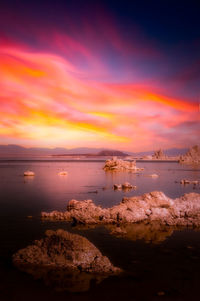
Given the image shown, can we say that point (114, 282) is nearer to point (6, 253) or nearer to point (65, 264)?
point (65, 264)

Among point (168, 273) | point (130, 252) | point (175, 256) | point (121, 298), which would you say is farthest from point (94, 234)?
point (121, 298)

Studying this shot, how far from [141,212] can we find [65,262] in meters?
10.6

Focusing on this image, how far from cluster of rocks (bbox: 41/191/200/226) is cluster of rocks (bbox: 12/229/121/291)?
297 inches

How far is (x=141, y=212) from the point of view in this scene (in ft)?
72.7

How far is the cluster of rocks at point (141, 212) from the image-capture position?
69.9 ft

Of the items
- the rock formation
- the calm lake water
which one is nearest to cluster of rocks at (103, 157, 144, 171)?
the calm lake water

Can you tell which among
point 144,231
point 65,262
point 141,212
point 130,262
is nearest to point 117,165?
point 141,212

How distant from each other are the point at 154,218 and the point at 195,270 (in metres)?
9.17

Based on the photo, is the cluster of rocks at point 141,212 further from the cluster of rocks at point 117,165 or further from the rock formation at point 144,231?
the cluster of rocks at point 117,165

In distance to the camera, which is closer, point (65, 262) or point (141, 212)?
point (65, 262)

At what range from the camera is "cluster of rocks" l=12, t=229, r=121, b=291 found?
38.2ft

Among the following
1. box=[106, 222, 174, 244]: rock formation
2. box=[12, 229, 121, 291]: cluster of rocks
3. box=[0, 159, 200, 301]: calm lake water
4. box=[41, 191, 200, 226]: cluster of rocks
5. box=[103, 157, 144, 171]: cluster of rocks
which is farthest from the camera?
box=[103, 157, 144, 171]: cluster of rocks

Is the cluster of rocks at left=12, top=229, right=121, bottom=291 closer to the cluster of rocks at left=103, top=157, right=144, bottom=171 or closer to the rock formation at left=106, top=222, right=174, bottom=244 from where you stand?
the rock formation at left=106, top=222, right=174, bottom=244

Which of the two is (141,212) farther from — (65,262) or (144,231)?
(65,262)
